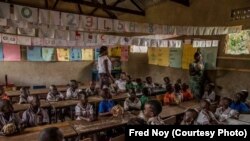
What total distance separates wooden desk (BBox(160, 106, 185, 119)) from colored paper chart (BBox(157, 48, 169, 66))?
440 cm

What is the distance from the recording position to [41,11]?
18.0 ft

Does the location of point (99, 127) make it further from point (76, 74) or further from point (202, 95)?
point (76, 74)

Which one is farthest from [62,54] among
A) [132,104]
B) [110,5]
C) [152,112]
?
[152,112]

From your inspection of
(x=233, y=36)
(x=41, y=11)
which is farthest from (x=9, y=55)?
(x=233, y=36)

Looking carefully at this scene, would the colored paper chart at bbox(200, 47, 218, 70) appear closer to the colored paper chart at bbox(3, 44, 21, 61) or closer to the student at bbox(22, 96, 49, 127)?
the student at bbox(22, 96, 49, 127)

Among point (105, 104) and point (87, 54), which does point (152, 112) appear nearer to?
point (105, 104)

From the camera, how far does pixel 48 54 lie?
39.6 ft

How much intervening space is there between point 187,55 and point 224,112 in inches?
163

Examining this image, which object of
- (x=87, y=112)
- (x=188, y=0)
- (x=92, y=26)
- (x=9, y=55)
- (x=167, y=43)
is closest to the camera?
(x=87, y=112)

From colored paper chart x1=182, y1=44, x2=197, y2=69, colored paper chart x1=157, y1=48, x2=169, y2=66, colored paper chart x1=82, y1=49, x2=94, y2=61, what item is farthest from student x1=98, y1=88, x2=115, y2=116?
colored paper chart x1=82, y1=49, x2=94, y2=61

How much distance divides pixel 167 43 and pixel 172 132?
6.03 m

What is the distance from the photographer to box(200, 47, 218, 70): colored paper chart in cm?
783

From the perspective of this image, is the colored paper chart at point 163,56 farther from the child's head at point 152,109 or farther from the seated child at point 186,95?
the child's head at point 152,109

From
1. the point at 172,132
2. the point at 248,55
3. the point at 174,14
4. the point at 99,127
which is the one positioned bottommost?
the point at 99,127
